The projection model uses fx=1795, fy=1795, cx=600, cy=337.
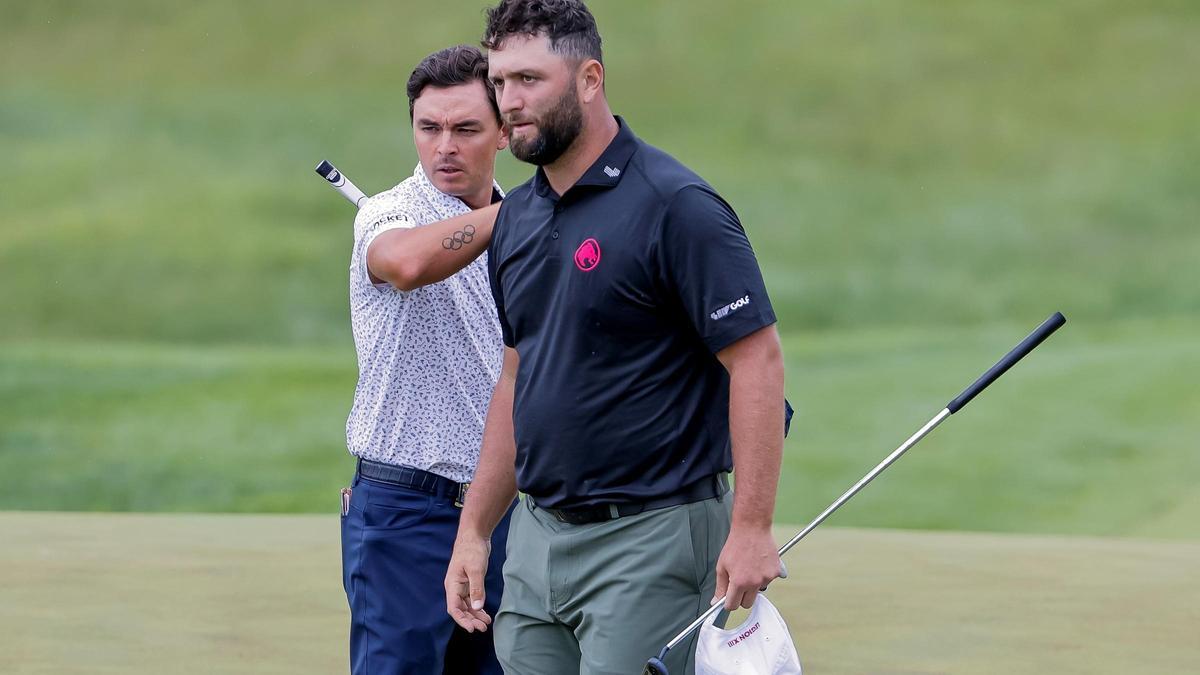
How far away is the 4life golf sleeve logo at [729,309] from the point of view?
2551mm

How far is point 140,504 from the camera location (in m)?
10.9

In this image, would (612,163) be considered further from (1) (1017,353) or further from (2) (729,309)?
(1) (1017,353)

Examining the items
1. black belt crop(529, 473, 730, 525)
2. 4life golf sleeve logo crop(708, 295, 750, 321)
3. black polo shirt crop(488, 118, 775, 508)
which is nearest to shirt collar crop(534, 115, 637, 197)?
black polo shirt crop(488, 118, 775, 508)

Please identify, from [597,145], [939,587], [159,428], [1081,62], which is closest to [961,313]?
[1081,62]

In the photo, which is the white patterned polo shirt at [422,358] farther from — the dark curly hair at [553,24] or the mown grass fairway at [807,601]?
the mown grass fairway at [807,601]

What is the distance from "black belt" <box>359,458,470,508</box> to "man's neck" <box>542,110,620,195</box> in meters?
0.74

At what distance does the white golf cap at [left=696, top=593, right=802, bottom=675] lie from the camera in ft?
8.55

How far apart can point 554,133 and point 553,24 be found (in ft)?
0.53

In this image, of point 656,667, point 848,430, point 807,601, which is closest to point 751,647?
point 656,667

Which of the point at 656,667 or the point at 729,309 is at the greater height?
the point at 729,309

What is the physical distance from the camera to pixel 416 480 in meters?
3.25

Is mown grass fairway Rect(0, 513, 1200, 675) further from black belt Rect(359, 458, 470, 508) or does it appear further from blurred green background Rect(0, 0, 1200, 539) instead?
blurred green background Rect(0, 0, 1200, 539)

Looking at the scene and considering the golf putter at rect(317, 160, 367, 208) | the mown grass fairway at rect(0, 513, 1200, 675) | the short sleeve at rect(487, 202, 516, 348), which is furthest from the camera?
the mown grass fairway at rect(0, 513, 1200, 675)

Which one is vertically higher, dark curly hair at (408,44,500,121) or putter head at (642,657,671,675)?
dark curly hair at (408,44,500,121)
